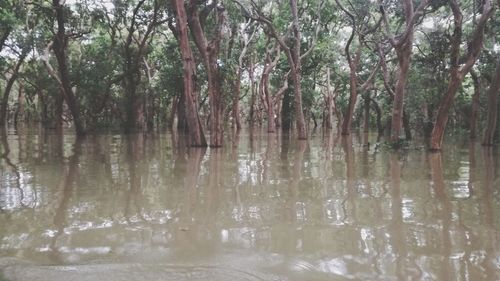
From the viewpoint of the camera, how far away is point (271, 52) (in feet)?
96.3

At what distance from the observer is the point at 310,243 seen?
13.9ft

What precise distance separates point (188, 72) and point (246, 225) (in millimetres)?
9411

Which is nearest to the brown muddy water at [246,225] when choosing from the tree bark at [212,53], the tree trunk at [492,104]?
the tree bark at [212,53]

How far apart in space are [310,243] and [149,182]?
12.9 ft

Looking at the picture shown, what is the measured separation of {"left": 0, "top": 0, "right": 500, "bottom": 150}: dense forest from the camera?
14070 millimetres

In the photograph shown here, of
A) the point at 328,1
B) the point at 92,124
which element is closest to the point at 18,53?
the point at 92,124

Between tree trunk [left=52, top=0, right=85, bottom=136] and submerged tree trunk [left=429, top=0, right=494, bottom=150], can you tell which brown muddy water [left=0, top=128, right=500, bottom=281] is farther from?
tree trunk [left=52, top=0, right=85, bottom=136]

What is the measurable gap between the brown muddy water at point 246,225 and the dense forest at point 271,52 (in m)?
6.06

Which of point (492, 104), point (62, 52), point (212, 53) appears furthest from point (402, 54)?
point (62, 52)

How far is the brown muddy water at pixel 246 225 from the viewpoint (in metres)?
3.54

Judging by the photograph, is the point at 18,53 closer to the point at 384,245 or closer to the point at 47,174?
the point at 47,174

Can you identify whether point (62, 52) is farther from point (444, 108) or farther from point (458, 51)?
point (458, 51)

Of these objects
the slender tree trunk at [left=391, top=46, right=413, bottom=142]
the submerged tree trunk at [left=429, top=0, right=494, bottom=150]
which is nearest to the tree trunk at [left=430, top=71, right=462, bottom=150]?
the submerged tree trunk at [left=429, top=0, right=494, bottom=150]

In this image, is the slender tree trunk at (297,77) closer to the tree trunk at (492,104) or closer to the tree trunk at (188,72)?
the tree trunk at (188,72)
